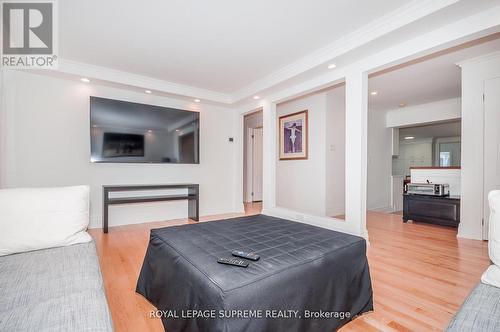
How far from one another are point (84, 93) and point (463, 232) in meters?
5.94

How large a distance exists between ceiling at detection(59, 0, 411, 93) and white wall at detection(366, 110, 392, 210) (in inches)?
134

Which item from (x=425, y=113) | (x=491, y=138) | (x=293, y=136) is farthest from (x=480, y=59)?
(x=293, y=136)

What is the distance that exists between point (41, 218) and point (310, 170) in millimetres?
4101

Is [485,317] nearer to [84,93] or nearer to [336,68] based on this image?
[336,68]

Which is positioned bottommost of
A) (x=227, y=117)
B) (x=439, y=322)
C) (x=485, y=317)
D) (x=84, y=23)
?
(x=439, y=322)

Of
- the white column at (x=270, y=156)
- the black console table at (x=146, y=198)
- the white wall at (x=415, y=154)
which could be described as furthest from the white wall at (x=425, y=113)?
the black console table at (x=146, y=198)

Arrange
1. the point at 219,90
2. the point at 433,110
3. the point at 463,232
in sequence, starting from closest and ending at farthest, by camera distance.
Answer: the point at 463,232 → the point at 219,90 → the point at 433,110

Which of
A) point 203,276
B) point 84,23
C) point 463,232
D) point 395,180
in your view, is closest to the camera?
point 203,276

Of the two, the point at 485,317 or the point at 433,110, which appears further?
the point at 433,110

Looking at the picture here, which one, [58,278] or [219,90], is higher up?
[219,90]

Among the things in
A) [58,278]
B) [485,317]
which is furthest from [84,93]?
[485,317]

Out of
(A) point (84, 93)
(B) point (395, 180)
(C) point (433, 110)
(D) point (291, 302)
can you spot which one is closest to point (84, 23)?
(A) point (84, 93)

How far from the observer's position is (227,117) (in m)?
5.23

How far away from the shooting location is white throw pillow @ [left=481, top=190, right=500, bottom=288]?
1.13 m
